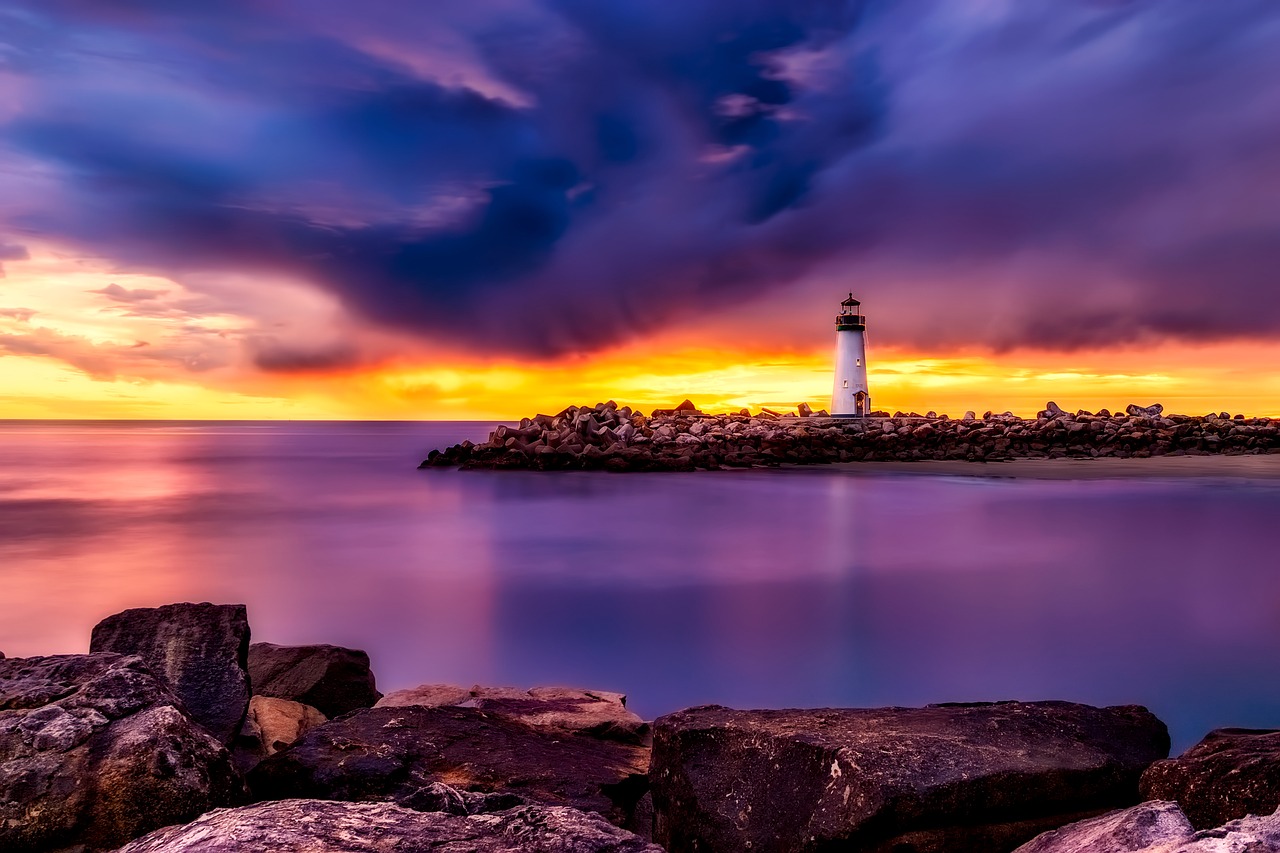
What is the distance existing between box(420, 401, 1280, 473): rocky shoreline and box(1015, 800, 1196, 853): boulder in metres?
22.3

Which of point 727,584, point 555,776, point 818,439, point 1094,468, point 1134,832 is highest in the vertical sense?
point 818,439

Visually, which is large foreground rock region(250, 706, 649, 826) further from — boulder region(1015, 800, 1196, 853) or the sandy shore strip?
the sandy shore strip

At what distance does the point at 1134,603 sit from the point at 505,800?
30.3ft

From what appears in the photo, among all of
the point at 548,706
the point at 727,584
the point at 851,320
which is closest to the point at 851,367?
the point at 851,320

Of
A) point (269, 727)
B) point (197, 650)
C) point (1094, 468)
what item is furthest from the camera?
point (1094, 468)

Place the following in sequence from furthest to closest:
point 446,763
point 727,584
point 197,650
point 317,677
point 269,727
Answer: point 727,584 → point 317,677 → point 269,727 → point 197,650 → point 446,763

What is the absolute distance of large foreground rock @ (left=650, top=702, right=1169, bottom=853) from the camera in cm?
261

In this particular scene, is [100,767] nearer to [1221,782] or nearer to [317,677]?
[317,677]

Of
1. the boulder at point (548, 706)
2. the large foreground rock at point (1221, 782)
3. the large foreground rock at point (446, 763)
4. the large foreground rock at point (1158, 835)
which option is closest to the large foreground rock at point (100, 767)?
the large foreground rock at point (446, 763)

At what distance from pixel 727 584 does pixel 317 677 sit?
6.63 m

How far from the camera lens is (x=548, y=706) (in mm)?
4438

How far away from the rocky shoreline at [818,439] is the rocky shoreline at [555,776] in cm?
2083

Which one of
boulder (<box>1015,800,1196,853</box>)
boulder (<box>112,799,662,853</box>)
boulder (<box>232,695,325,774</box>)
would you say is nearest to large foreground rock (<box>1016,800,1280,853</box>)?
boulder (<box>1015,800,1196,853</box>)

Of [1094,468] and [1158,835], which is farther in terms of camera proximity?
[1094,468]
